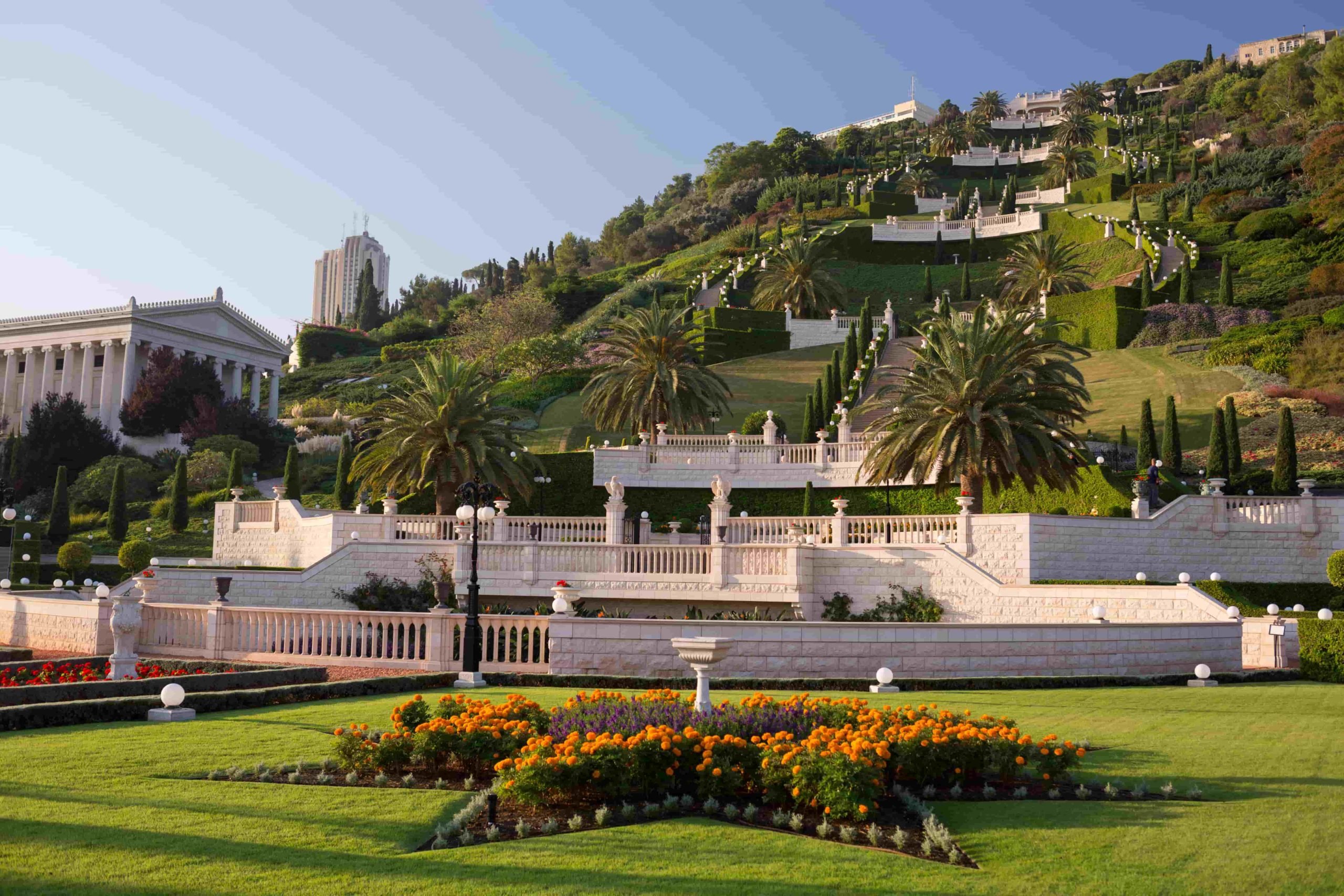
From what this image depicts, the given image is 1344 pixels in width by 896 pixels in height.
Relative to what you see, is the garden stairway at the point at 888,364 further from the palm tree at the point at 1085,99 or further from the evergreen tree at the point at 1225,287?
the palm tree at the point at 1085,99

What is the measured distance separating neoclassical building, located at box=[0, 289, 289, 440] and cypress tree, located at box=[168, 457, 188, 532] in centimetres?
2833

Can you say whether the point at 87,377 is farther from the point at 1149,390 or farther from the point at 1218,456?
the point at 1218,456

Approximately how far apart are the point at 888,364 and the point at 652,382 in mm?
20331

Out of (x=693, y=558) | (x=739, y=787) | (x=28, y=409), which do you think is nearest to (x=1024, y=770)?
(x=739, y=787)

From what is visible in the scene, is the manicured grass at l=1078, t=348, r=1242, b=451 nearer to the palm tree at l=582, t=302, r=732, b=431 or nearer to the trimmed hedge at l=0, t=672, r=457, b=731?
the palm tree at l=582, t=302, r=732, b=431

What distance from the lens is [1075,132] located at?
414 ft

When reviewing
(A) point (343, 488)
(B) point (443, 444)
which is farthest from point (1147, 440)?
(A) point (343, 488)

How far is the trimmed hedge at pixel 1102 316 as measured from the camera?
61.4 meters

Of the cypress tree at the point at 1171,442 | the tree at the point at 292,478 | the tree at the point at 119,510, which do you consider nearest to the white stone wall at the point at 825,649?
the cypress tree at the point at 1171,442

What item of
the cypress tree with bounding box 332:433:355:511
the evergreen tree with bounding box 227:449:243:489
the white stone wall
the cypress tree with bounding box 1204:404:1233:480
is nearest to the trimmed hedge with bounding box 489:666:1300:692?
the white stone wall

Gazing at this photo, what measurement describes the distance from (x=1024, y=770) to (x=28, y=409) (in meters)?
87.2

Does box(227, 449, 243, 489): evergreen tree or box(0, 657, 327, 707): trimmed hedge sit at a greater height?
box(227, 449, 243, 489): evergreen tree

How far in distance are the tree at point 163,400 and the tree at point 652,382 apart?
35.5m

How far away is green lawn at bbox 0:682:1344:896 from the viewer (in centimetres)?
798
